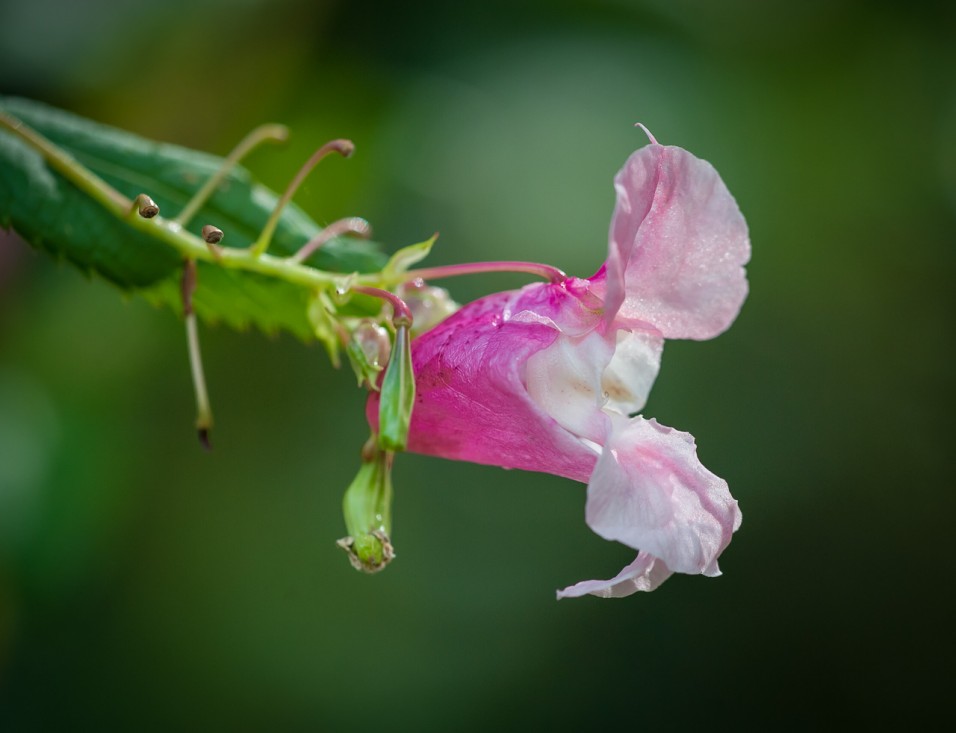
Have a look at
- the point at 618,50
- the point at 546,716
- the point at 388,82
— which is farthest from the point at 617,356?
the point at 618,50

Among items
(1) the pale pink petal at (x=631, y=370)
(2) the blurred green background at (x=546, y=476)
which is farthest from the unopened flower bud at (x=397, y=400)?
(2) the blurred green background at (x=546, y=476)

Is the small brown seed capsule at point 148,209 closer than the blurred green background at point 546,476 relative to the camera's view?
Yes

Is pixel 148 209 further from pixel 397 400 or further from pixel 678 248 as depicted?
pixel 678 248

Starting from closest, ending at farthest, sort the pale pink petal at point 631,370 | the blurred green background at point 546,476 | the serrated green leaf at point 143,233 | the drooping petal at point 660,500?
the drooping petal at point 660,500 < the pale pink petal at point 631,370 < the serrated green leaf at point 143,233 < the blurred green background at point 546,476

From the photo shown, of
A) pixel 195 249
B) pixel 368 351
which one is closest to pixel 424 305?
pixel 368 351

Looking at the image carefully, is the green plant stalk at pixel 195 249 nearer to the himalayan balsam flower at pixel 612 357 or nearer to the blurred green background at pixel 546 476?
the himalayan balsam flower at pixel 612 357
